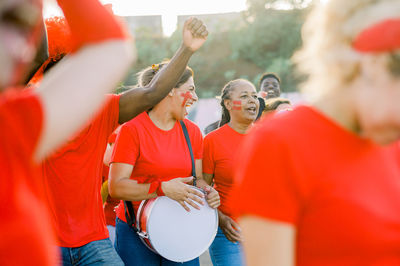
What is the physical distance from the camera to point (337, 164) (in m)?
1.28

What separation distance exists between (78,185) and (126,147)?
2.71 ft

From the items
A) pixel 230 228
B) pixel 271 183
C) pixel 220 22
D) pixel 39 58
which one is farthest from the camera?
pixel 220 22

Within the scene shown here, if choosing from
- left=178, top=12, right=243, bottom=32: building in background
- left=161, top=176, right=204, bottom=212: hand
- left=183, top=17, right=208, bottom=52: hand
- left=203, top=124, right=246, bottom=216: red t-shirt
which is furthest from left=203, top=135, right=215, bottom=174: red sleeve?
left=178, top=12, right=243, bottom=32: building in background

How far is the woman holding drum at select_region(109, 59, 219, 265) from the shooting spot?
10.8 ft

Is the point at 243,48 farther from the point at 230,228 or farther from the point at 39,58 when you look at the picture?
the point at 39,58

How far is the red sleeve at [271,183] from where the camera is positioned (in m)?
1.21

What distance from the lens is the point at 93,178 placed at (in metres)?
2.59

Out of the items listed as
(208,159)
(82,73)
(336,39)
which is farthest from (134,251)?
(82,73)

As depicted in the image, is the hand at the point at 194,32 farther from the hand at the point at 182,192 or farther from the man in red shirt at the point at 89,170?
the hand at the point at 182,192

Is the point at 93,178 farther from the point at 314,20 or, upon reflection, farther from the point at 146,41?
the point at 146,41

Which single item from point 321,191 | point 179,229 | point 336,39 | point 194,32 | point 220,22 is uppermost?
point 220,22

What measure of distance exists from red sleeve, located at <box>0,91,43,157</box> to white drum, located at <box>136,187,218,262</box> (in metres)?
2.33

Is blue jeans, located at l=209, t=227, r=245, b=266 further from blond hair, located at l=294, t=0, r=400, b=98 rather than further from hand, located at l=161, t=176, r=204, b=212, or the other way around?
blond hair, located at l=294, t=0, r=400, b=98

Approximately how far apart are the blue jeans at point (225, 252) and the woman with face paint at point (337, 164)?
2.57 metres
